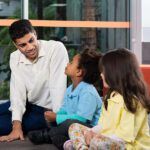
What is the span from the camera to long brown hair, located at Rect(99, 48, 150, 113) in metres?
2.57

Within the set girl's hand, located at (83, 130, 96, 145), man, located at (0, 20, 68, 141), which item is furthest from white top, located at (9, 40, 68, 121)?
girl's hand, located at (83, 130, 96, 145)

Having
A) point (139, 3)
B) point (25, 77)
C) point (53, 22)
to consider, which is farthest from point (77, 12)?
→ point (25, 77)

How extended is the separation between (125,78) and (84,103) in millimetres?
455

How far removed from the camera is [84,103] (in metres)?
2.96

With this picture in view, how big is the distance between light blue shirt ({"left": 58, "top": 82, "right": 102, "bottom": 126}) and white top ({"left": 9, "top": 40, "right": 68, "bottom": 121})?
0.76ft

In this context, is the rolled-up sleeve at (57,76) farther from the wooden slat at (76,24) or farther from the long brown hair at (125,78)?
the wooden slat at (76,24)

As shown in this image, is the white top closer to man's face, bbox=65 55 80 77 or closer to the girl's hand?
man's face, bbox=65 55 80 77

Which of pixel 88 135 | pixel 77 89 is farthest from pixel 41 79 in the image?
pixel 88 135

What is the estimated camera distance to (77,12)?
5660mm

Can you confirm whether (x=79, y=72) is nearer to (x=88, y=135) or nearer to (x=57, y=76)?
(x=57, y=76)

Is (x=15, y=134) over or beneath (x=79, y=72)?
beneath

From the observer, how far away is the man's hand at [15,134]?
3.24 meters

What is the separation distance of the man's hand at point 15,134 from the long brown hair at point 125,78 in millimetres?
878

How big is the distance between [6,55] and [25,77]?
6.91ft
